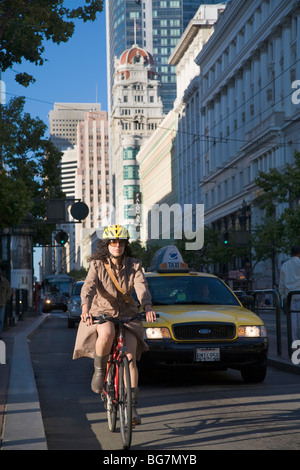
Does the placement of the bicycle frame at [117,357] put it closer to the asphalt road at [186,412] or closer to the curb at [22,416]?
the asphalt road at [186,412]

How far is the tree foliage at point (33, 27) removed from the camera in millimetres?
14570

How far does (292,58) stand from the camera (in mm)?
57656

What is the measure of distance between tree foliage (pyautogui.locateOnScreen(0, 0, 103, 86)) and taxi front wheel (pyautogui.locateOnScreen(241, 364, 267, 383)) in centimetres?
730

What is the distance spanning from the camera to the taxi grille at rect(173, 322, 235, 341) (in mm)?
10727

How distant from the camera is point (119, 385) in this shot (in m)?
6.97

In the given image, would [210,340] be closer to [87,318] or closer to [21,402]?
[21,402]

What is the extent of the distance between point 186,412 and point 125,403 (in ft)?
6.54

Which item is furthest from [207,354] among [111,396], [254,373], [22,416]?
[111,396]

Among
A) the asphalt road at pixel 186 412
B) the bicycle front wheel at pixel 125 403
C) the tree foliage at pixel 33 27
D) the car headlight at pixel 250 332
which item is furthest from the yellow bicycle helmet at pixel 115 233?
the tree foliage at pixel 33 27

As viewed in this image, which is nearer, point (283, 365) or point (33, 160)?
point (283, 365)

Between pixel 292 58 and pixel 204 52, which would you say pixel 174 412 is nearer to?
pixel 292 58

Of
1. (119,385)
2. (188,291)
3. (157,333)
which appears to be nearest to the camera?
(119,385)

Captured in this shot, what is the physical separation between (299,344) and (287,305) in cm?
68

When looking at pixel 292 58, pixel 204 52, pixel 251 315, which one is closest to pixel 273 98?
pixel 292 58
